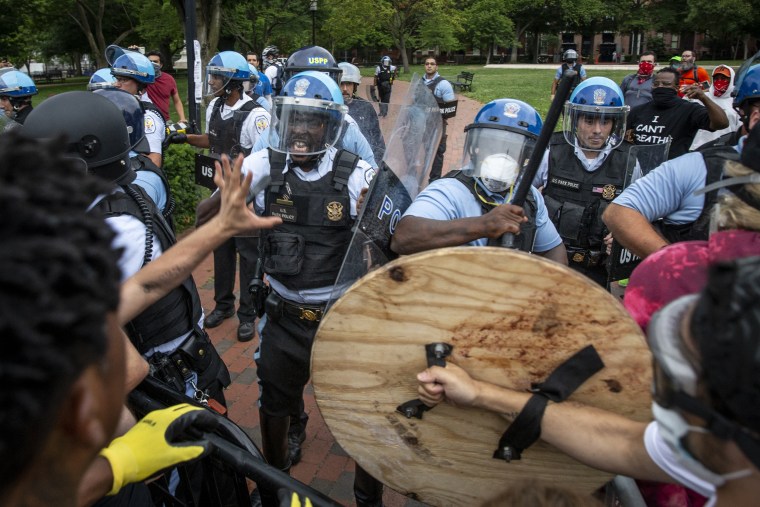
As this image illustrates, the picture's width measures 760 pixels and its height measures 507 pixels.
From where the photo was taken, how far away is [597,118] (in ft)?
12.7

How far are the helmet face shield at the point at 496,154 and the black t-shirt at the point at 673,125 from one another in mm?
3342

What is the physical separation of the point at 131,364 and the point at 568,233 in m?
2.75

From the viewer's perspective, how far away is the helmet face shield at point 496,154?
2.57 metres

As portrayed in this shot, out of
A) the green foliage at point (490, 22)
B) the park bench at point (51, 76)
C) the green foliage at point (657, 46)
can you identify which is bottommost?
the park bench at point (51, 76)

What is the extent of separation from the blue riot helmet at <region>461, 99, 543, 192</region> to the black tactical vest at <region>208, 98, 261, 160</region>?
2.92 metres

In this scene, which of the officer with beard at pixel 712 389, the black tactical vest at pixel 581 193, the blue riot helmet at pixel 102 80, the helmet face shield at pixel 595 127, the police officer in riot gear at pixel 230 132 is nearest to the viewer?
the officer with beard at pixel 712 389

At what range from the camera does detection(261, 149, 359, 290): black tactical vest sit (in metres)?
2.98

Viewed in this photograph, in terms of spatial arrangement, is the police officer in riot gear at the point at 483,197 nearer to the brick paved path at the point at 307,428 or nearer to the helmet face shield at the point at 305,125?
the brick paved path at the point at 307,428

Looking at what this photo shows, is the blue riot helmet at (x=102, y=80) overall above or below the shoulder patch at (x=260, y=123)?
above

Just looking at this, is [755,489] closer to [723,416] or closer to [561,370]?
[723,416]

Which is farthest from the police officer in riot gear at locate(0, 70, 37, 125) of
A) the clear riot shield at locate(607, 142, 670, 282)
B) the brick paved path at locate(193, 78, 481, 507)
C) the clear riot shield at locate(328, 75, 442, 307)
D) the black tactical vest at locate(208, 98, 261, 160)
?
the clear riot shield at locate(607, 142, 670, 282)

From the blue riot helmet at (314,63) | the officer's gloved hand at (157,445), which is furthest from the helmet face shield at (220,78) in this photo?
the officer's gloved hand at (157,445)

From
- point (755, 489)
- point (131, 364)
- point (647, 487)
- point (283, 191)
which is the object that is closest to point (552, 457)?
point (647, 487)

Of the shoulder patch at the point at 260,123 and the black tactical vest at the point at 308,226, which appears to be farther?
the shoulder patch at the point at 260,123
